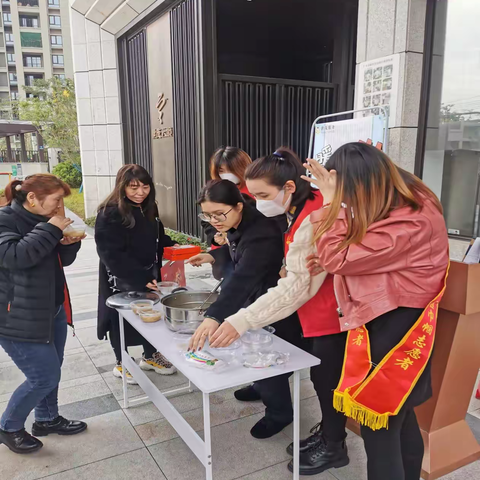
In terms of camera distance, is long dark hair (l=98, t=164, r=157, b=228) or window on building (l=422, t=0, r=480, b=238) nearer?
long dark hair (l=98, t=164, r=157, b=228)

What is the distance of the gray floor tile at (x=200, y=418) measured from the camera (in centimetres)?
259

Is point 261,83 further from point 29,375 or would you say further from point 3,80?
point 3,80

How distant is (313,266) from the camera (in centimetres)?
187

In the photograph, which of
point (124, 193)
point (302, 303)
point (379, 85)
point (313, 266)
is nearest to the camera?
point (313, 266)

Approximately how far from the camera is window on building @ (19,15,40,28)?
50681 mm

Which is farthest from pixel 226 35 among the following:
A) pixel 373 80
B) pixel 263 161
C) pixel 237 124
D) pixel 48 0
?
pixel 48 0

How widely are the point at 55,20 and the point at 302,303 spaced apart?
6144 centimetres

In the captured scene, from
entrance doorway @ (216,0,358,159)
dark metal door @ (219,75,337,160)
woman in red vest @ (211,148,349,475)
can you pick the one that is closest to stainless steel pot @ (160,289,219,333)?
woman in red vest @ (211,148,349,475)

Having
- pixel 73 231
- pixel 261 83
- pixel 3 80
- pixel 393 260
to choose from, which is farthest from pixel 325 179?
pixel 3 80

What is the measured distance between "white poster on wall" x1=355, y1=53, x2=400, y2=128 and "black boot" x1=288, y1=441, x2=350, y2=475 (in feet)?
9.59

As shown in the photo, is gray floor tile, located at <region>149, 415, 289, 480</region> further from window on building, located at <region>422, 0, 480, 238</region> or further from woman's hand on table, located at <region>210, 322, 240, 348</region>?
window on building, located at <region>422, 0, 480, 238</region>

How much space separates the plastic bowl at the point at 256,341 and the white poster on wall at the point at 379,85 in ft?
8.95

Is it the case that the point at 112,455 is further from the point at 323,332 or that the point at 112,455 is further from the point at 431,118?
the point at 431,118

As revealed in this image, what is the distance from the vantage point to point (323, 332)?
6.63ft
